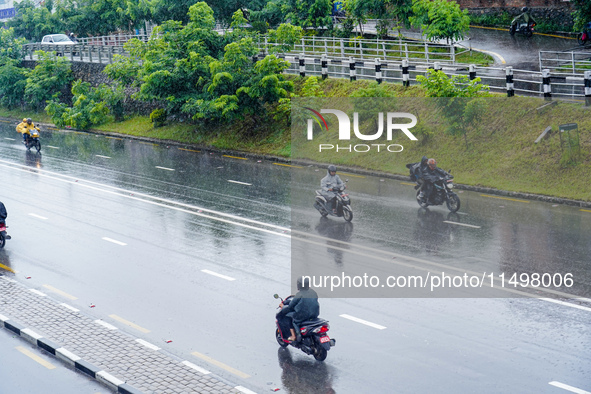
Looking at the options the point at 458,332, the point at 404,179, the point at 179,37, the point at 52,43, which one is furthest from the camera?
the point at 52,43

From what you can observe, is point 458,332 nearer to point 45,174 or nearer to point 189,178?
point 189,178

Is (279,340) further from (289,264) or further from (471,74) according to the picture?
(471,74)

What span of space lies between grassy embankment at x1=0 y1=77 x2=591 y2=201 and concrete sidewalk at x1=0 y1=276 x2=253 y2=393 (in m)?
13.7

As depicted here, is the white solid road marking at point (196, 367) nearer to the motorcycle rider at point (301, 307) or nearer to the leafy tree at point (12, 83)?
the motorcycle rider at point (301, 307)

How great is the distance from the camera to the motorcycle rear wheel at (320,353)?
35.1ft

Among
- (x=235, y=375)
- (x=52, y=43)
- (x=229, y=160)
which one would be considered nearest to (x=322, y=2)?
(x=229, y=160)

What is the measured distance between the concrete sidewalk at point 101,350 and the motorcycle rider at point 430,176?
34.6 ft

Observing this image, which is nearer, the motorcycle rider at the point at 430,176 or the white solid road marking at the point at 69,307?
the white solid road marking at the point at 69,307

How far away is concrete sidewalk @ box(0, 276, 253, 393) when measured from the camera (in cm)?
996

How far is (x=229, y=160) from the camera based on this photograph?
28.9 m

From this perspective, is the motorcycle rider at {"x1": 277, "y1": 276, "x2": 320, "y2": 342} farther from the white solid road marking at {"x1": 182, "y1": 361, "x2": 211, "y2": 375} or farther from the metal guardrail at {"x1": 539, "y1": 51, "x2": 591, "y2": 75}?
the metal guardrail at {"x1": 539, "y1": 51, "x2": 591, "y2": 75}

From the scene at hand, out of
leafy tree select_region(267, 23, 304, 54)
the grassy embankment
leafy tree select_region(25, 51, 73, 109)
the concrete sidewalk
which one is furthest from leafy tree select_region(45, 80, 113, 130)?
the concrete sidewalk

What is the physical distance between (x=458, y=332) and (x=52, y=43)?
50350 mm

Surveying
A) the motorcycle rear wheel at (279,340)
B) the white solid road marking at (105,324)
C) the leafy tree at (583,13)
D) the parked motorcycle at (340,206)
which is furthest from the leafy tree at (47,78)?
the motorcycle rear wheel at (279,340)
